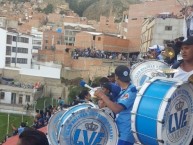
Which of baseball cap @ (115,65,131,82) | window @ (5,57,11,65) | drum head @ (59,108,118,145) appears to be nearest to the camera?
drum head @ (59,108,118,145)

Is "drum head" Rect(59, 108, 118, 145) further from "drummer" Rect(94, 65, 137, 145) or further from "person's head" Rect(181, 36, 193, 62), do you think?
"person's head" Rect(181, 36, 193, 62)

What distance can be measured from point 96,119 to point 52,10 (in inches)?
4884

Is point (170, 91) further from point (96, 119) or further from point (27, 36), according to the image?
point (27, 36)

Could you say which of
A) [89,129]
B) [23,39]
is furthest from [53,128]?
[23,39]

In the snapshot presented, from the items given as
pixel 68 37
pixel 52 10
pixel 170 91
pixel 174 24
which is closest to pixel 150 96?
pixel 170 91

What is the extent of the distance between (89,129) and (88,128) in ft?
0.07

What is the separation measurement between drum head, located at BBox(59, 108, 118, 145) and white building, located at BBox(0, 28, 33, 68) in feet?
147

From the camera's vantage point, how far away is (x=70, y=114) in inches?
188

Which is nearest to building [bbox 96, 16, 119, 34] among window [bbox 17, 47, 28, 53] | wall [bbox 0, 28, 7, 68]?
window [bbox 17, 47, 28, 53]

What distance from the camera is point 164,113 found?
3.69 m

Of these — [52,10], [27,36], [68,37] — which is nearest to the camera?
[27,36]

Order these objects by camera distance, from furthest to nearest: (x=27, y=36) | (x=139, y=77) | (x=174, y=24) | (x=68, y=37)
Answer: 1. (x=68, y=37)
2. (x=27, y=36)
3. (x=174, y=24)
4. (x=139, y=77)

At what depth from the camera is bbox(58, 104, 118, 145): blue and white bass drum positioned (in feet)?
A: 15.6

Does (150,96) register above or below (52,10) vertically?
below
